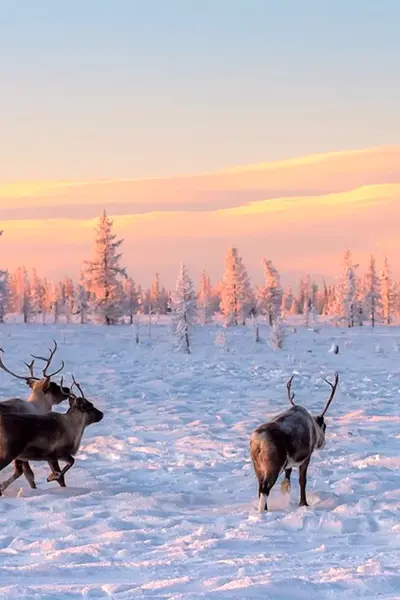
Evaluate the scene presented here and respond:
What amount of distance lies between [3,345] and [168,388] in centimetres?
2045

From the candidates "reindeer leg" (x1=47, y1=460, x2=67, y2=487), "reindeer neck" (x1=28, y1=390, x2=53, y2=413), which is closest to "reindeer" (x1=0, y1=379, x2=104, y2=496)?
"reindeer leg" (x1=47, y1=460, x2=67, y2=487)

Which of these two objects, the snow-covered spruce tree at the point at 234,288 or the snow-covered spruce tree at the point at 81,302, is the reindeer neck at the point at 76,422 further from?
the snow-covered spruce tree at the point at 234,288

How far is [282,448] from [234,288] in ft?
243

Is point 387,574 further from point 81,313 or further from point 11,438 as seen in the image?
point 81,313

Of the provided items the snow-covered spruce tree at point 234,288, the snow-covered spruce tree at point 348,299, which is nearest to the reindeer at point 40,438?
the snow-covered spruce tree at point 234,288

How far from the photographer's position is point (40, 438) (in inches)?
432

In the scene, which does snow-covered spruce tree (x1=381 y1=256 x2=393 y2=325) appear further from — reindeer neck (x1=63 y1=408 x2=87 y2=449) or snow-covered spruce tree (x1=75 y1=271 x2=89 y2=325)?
reindeer neck (x1=63 y1=408 x2=87 y2=449)

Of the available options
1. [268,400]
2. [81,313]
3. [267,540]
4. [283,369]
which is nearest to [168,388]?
[268,400]

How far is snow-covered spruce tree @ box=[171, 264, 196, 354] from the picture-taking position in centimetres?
5078

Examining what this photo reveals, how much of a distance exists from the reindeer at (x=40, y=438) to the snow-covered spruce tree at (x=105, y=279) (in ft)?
173

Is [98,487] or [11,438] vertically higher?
[11,438]

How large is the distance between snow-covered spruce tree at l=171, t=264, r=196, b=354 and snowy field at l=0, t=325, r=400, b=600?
26.1 m

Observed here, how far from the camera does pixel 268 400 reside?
22250mm

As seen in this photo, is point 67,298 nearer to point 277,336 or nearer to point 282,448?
point 277,336
